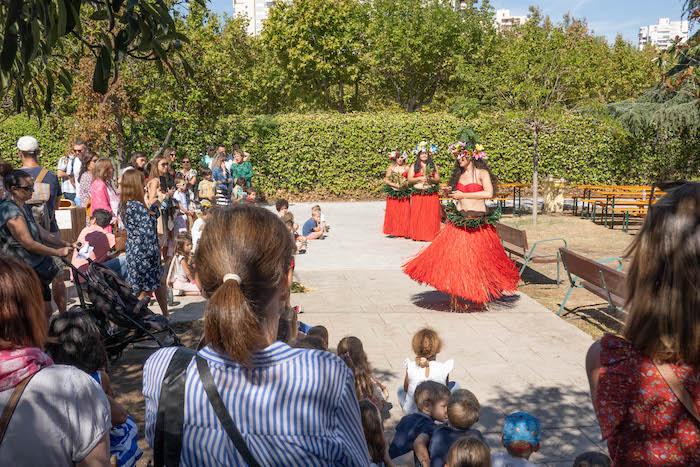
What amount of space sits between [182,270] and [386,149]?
46.8ft

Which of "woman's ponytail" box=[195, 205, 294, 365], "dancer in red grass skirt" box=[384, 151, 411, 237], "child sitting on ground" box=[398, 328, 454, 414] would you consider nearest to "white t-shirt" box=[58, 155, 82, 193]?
"dancer in red grass skirt" box=[384, 151, 411, 237]

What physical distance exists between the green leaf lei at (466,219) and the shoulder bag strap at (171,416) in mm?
6829

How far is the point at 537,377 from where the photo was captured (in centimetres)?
654

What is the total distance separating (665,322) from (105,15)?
2.88 meters

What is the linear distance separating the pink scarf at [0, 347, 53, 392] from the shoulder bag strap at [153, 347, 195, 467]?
0.68 metres

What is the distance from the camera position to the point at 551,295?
983 cm

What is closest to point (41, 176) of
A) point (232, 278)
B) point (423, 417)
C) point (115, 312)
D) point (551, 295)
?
point (115, 312)

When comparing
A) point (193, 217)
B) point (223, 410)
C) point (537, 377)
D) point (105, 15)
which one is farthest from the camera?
point (193, 217)

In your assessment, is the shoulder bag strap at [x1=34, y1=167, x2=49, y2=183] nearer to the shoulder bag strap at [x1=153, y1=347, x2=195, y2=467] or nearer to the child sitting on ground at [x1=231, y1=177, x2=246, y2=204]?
the shoulder bag strap at [x1=153, y1=347, x2=195, y2=467]

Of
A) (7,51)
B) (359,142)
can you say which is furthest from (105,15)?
(359,142)

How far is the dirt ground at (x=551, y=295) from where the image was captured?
20.0ft

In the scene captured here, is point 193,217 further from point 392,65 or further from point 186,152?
point 392,65

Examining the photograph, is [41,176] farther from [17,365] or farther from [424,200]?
[424,200]

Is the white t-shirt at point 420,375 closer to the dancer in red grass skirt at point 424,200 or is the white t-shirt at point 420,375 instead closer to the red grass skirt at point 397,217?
the dancer in red grass skirt at point 424,200
